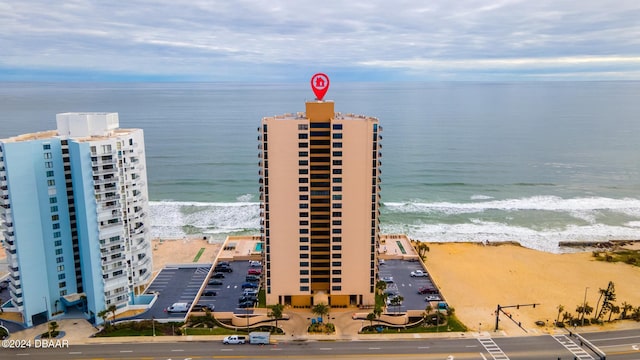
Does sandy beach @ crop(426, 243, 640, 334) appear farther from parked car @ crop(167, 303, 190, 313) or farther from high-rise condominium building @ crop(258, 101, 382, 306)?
parked car @ crop(167, 303, 190, 313)

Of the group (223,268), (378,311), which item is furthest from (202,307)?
(378,311)

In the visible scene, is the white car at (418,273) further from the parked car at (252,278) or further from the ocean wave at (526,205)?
the ocean wave at (526,205)

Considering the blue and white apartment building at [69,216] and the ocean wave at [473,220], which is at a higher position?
the blue and white apartment building at [69,216]

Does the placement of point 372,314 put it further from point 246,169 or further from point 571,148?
point 571,148

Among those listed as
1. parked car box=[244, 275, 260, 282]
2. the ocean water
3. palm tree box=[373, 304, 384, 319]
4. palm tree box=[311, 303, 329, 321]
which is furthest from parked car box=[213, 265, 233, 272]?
palm tree box=[373, 304, 384, 319]

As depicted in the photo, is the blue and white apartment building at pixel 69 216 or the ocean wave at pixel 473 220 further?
the ocean wave at pixel 473 220

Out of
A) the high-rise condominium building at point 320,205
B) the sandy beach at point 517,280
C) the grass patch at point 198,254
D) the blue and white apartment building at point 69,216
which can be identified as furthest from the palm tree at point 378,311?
the grass patch at point 198,254

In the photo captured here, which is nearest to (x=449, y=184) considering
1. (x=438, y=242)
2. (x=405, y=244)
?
(x=438, y=242)
